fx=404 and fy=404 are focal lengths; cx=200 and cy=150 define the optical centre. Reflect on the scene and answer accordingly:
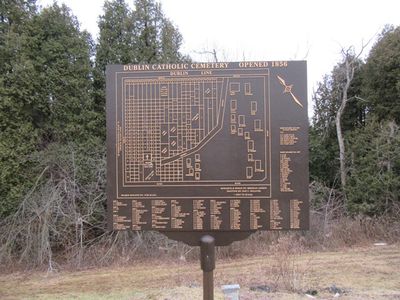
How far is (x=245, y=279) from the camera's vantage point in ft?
29.3

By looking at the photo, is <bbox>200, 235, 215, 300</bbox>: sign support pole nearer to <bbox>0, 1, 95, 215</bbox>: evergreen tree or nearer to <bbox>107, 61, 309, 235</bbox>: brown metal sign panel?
<bbox>107, 61, 309, 235</bbox>: brown metal sign panel

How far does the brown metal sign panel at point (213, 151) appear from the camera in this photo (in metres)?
4.32

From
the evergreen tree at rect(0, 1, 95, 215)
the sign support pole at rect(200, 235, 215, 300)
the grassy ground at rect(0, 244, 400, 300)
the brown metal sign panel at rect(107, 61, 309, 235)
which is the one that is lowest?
the grassy ground at rect(0, 244, 400, 300)

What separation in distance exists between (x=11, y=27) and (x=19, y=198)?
5.34m

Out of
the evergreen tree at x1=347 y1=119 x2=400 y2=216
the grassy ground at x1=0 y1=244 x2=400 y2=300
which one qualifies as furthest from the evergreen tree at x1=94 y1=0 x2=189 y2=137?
the evergreen tree at x1=347 y1=119 x2=400 y2=216

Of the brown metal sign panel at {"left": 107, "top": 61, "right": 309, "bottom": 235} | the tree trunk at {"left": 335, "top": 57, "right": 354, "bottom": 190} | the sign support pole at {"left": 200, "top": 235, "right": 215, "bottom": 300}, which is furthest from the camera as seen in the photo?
the tree trunk at {"left": 335, "top": 57, "right": 354, "bottom": 190}

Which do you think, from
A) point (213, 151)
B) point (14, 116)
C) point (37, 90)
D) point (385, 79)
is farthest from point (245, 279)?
point (385, 79)

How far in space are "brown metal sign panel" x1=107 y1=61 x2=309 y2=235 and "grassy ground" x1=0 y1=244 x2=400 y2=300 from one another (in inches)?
138

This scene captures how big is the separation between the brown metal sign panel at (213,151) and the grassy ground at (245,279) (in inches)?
138

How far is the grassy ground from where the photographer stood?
7742mm

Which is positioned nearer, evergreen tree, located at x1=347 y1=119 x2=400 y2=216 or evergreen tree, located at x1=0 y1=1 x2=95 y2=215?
evergreen tree, located at x1=0 y1=1 x2=95 y2=215

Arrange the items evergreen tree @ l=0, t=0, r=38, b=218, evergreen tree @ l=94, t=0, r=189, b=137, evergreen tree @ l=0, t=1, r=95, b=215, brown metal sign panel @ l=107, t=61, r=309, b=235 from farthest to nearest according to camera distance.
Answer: evergreen tree @ l=94, t=0, r=189, b=137, evergreen tree @ l=0, t=1, r=95, b=215, evergreen tree @ l=0, t=0, r=38, b=218, brown metal sign panel @ l=107, t=61, r=309, b=235

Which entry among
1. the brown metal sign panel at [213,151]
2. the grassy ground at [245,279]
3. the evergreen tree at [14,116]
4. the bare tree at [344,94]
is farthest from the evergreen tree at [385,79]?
Result: the brown metal sign panel at [213,151]

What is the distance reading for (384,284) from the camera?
27.8 ft
